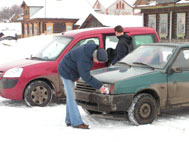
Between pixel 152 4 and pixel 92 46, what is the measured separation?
29609 millimetres

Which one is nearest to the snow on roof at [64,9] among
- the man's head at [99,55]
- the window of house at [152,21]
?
the window of house at [152,21]

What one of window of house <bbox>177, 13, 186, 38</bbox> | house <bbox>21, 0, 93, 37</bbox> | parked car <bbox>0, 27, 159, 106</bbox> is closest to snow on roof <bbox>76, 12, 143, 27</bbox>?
house <bbox>21, 0, 93, 37</bbox>

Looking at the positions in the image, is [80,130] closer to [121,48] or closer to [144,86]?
[144,86]

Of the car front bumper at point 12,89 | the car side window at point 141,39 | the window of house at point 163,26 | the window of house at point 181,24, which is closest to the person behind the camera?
the car front bumper at point 12,89

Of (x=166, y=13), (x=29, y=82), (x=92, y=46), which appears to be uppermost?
(x=166, y=13)

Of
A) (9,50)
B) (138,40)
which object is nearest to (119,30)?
(138,40)

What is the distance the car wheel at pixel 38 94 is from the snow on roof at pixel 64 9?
45.1 m

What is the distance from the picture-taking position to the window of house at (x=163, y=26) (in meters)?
34.2

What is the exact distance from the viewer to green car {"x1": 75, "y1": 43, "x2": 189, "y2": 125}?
6738 mm

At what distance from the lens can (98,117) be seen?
7824mm

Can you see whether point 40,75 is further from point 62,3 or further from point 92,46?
point 62,3

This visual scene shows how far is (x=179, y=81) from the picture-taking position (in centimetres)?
739

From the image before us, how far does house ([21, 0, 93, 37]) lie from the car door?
150 ft

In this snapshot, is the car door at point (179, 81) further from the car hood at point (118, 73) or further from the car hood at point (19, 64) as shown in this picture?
the car hood at point (19, 64)
